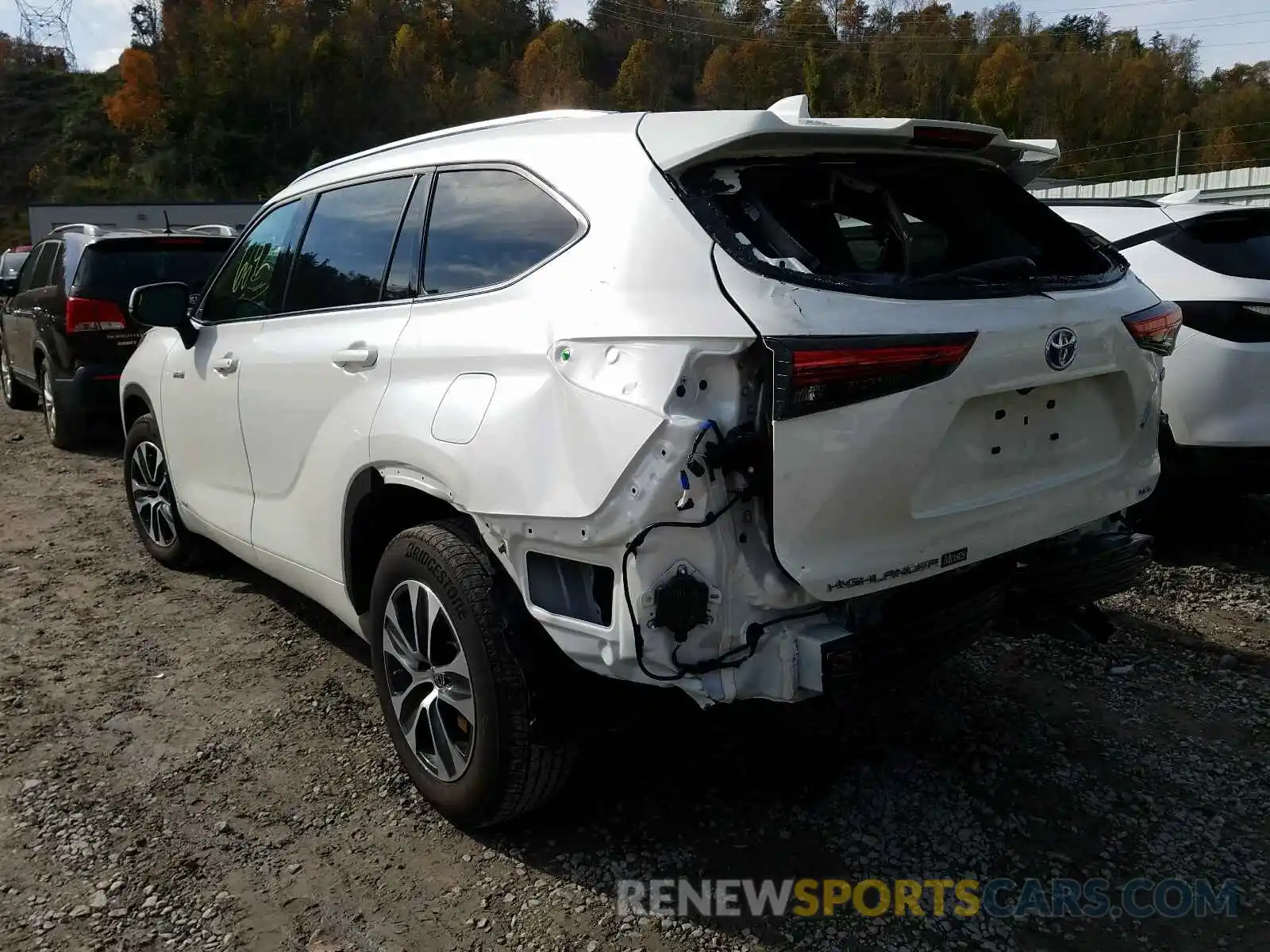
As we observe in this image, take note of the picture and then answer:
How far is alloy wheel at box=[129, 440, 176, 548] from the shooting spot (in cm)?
501

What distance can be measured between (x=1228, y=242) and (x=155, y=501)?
5348 millimetres

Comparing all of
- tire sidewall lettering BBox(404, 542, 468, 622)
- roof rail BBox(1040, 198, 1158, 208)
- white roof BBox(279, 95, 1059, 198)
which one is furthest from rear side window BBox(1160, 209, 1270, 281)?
tire sidewall lettering BBox(404, 542, 468, 622)

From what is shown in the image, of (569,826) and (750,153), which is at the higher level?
(750,153)

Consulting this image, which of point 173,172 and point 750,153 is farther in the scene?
point 173,172

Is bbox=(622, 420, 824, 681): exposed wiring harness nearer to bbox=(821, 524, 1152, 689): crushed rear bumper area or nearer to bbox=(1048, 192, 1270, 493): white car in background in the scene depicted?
bbox=(821, 524, 1152, 689): crushed rear bumper area

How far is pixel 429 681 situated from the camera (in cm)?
288

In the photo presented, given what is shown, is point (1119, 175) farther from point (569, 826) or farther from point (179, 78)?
point (179, 78)

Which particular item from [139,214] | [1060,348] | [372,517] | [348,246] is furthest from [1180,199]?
[139,214]

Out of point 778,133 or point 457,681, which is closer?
point 778,133

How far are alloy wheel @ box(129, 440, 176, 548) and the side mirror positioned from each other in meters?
0.76

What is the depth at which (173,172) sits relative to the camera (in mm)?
83375

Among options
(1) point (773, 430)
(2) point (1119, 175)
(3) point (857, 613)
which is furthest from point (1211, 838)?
(2) point (1119, 175)

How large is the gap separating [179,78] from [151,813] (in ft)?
342

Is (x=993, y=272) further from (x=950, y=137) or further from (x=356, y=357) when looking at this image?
(x=356, y=357)
